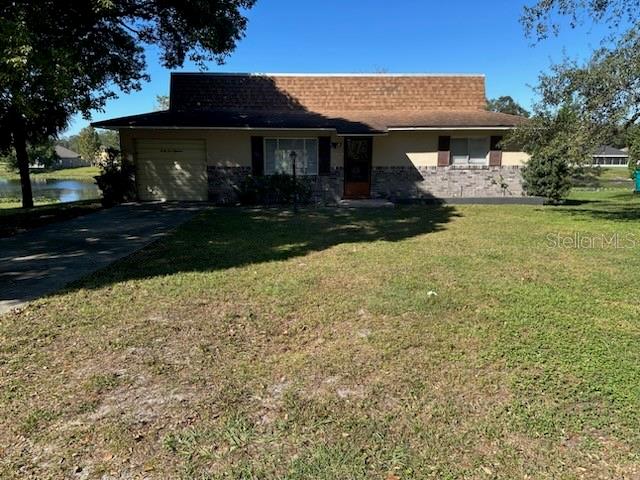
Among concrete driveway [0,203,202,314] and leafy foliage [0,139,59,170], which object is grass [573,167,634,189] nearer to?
concrete driveway [0,203,202,314]

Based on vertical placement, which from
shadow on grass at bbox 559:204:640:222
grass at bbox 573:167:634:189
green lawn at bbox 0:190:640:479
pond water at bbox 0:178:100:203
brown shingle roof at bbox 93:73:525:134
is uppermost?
brown shingle roof at bbox 93:73:525:134

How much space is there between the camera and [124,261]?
23.0 feet

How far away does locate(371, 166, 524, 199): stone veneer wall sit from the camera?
54.6 feet

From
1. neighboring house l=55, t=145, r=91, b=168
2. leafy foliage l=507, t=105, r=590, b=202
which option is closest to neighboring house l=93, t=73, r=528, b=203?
leafy foliage l=507, t=105, r=590, b=202

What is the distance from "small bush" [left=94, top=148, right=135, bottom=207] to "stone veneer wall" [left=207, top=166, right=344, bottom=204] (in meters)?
2.74

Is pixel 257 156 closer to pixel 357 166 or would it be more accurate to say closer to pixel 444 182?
pixel 357 166

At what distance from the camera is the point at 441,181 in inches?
658

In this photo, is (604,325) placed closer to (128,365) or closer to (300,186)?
(128,365)

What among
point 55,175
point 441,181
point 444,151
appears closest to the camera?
point 444,151

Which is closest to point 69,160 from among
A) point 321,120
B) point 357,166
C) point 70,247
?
point 321,120

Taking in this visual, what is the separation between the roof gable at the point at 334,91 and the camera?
17.8 m

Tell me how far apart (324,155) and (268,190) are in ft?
7.76

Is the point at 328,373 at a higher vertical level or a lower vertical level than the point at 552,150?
lower

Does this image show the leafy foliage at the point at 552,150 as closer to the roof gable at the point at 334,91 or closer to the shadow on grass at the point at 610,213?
the shadow on grass at the point at 610,213
